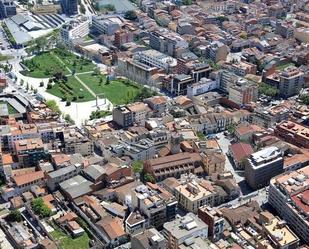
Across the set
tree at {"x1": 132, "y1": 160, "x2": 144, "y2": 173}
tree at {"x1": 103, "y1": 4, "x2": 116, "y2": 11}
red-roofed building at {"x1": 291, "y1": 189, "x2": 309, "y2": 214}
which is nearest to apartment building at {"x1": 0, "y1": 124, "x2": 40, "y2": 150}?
tree at {"x1": 132, "y1": 160, "x2": 144, "y2": 173}

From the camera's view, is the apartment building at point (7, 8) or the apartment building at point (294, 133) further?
the apartment building at point (7, 8)

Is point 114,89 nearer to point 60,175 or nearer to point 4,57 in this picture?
point 4,57

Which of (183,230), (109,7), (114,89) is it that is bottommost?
(114,89)

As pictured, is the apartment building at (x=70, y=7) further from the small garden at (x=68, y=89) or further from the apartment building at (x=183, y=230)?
the apartment building at (x=183, y=230)

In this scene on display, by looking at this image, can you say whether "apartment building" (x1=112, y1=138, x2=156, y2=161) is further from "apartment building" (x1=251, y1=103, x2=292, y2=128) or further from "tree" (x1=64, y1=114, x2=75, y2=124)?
"apartment building" (x1=251, y1=103, x2=292, y2=128)

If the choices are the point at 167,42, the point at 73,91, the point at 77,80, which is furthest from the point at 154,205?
the point at 167,42

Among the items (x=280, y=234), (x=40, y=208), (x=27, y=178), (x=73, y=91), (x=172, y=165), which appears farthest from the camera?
(x=73, y=91)

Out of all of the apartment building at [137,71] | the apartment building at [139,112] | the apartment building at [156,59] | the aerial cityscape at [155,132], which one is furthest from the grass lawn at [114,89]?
the apartment building at [156,59]
